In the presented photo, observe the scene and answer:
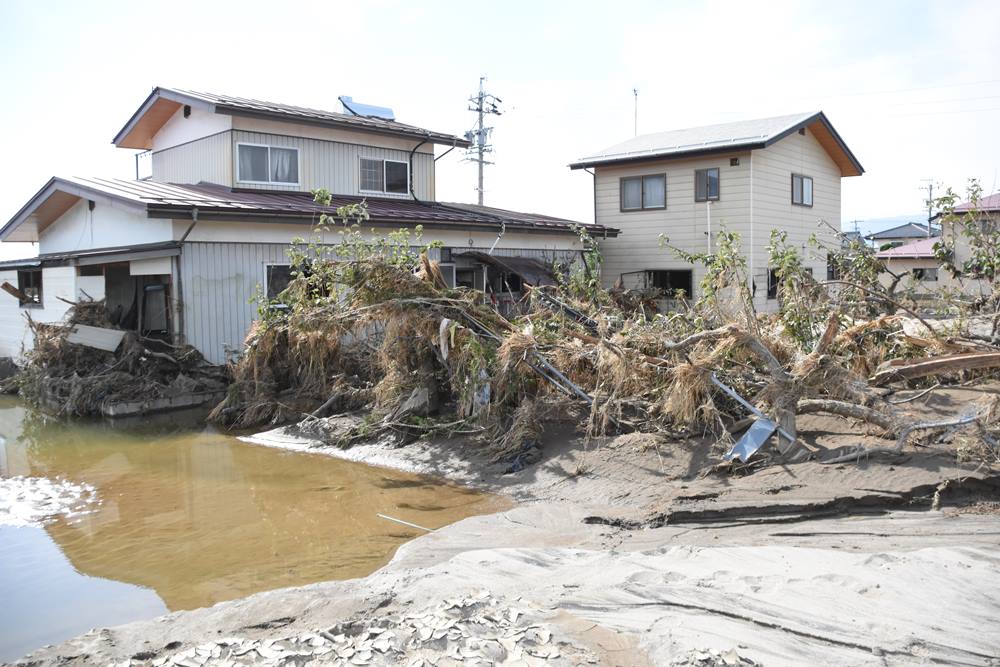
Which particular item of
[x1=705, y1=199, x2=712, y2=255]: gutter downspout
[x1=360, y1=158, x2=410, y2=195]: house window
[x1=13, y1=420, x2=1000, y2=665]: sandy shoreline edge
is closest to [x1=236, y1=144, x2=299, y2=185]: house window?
[x1=360, y1=158, x2=410, y2=195]: house window

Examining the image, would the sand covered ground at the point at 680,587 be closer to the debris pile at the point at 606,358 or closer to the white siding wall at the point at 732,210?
the debris pile at the point at 606,358

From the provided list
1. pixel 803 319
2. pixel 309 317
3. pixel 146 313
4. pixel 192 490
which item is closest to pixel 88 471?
pixel 192 490

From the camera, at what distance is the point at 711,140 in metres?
19.0

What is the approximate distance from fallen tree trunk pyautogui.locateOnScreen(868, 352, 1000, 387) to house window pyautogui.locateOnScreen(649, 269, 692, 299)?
1167 cm

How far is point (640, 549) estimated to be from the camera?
5793 millimetres

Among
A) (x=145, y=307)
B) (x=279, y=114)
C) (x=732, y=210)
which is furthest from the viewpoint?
(x=732, y=210)

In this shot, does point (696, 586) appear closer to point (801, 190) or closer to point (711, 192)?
point (711, 192)

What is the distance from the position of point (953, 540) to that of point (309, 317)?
7.49 metres

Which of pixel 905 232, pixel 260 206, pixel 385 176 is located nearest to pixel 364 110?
pixel 385 176

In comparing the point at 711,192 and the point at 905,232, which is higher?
the point at 905,232

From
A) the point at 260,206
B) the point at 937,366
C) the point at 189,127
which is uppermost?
the point at 189,127

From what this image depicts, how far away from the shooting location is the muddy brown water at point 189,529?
5.60 metres

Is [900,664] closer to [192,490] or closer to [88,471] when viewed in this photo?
[192,490]

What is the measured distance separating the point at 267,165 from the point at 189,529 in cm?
1142
